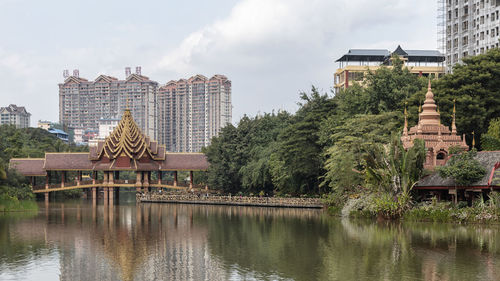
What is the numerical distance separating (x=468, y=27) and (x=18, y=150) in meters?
53.3

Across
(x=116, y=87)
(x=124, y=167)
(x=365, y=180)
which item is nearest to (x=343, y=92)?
(x=365, y=180)

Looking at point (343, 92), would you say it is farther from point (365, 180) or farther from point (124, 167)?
point (124, 167)

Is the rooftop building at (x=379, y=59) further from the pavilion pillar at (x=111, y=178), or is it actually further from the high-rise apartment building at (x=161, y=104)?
the high-rise apartment building at (x=161, y=104)

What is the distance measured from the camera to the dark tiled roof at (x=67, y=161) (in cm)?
6450

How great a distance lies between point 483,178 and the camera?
31203 millimetres

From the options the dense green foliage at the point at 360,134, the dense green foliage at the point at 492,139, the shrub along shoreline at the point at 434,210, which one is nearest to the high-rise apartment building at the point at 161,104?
the dense green foliage at the point at 360,134

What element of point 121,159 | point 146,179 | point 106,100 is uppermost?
point 106,100

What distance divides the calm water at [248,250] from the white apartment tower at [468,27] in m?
43.7

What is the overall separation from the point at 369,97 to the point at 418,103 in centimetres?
394

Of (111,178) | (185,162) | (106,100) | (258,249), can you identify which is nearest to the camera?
(258,249)

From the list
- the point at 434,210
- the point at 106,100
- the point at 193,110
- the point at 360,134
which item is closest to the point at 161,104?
the point at 193,110

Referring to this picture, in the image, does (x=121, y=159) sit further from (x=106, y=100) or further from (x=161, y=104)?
(x=106, y=100)

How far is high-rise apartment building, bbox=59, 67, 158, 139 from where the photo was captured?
16912cm

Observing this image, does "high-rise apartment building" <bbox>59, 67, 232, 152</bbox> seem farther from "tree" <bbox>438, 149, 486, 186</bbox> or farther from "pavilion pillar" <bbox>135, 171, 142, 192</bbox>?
"tree" <bbox>438, 149, 486, 186</bbox>
